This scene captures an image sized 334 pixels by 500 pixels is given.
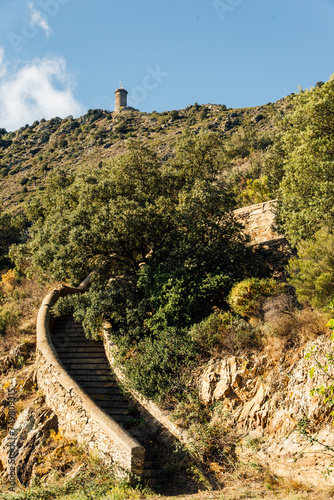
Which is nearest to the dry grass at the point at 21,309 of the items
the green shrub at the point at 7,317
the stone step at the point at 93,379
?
the green shrub at the point at 7,317

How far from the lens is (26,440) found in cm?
1034

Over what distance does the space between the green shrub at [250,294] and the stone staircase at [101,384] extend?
4.30m

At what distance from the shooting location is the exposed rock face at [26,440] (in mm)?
9844

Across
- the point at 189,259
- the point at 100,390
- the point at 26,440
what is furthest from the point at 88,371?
the point at 189,259

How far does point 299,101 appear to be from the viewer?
43.0ft

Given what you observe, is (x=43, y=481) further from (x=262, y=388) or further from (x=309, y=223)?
(x=309, y=223)

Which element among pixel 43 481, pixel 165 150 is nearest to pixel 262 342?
pixel 43 481

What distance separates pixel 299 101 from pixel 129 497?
13.5 meters

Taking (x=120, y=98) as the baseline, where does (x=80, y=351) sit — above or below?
below

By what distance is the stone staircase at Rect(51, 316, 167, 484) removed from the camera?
376 inches

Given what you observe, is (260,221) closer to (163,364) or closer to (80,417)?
(163,364)

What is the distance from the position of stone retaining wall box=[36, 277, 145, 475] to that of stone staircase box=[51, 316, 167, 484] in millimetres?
728

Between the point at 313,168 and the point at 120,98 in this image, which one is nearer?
the point at 313,168

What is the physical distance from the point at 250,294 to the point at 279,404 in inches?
141
